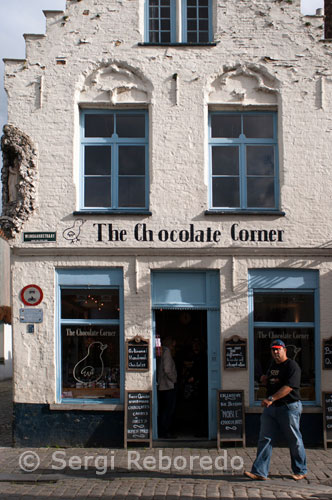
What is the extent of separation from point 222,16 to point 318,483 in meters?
7.84

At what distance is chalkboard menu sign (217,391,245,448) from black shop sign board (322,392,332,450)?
1337mm

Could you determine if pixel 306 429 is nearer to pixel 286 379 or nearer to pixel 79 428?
pixel 286 379

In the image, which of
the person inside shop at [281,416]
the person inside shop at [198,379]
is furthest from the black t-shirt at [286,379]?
the person inside shop at [198,379]

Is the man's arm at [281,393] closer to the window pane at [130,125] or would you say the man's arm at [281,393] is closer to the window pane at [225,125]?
the window pane at [225,125]

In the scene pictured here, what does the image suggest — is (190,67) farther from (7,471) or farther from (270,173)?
(7,471)

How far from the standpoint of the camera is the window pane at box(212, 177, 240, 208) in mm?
10766

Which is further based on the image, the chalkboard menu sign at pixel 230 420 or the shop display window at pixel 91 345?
the shop display window at pixel 91 345

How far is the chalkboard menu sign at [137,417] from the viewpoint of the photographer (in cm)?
995

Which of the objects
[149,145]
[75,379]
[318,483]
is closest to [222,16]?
[149,145]

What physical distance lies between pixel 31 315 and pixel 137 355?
1940 mm

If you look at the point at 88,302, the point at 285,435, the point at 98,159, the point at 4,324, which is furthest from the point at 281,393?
the point at 4,324

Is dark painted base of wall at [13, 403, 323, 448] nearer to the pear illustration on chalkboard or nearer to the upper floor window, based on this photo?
the pear illustration on chalkboard

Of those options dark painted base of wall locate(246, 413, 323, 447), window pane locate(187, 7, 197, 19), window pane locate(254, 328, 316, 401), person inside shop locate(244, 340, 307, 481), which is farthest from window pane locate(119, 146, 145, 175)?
dark painted base of wall locate(246, 413, 323, 447)

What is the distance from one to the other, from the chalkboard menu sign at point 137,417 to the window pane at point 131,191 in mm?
3288
